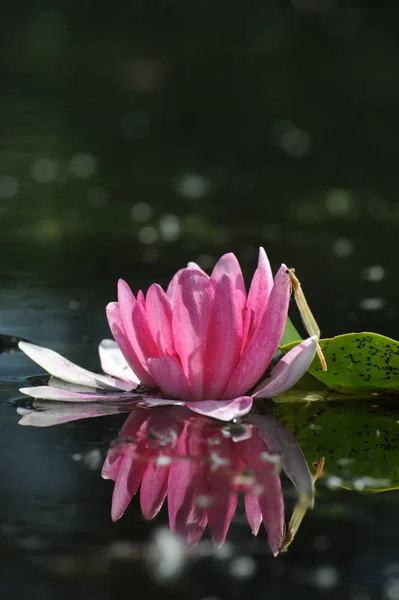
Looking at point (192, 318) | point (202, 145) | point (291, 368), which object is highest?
point (202, 145)

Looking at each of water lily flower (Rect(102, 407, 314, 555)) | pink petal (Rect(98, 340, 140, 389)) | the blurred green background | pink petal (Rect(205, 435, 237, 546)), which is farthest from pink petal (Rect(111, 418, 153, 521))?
the blurred green background

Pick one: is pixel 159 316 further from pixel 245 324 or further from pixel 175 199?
pixel 175 199

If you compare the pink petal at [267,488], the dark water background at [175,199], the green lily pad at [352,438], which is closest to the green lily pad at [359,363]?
the green lily pad at [352,438]

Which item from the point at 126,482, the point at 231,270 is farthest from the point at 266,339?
the point at 126,482

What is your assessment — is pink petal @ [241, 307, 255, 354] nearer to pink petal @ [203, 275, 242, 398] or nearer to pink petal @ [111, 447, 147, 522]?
pink petal @ [203, 275, 242, 398]

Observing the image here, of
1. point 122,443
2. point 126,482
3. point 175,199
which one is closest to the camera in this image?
point 126,482

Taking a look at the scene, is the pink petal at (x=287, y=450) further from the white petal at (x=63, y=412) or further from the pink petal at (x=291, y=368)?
the white petal at (x=63, y=412)

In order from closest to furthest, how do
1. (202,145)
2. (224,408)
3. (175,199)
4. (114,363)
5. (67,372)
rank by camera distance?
(224,408), (67,372), (114,363), (175,199), (202,145)
